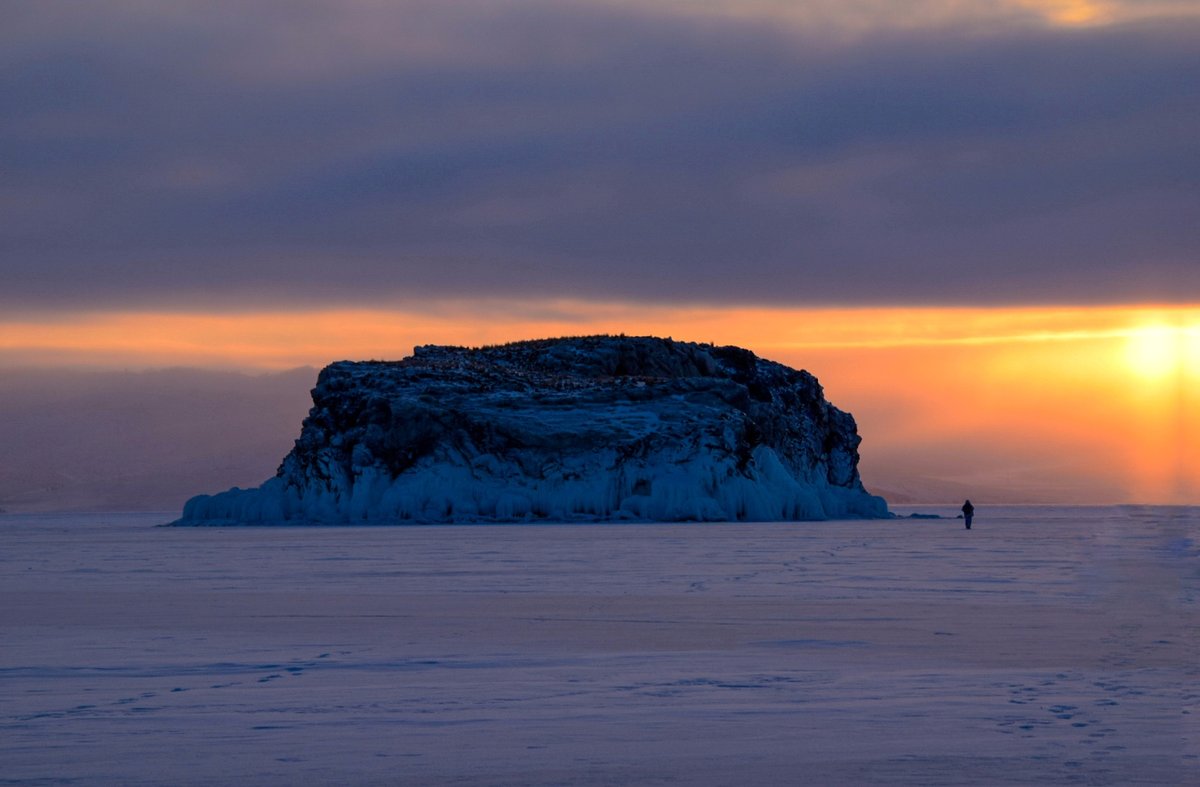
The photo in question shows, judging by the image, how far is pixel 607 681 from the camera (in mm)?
11430

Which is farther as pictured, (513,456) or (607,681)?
(513,456)

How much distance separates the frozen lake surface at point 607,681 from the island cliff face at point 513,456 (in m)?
52.5

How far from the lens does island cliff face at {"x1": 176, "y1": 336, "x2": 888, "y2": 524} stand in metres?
76.7

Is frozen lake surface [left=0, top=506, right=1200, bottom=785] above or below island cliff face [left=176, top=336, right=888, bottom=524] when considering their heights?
below

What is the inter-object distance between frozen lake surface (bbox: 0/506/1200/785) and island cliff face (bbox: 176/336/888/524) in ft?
172

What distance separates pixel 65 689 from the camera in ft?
36.3

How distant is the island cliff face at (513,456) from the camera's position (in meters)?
76.7

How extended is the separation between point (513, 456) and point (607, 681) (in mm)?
66849

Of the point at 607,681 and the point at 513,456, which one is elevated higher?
the point at 513,456

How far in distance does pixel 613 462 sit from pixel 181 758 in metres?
68.6

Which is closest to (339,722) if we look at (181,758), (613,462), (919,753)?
(181,758)

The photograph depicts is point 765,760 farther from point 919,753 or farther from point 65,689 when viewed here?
point 65,689

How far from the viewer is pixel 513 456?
256 feet

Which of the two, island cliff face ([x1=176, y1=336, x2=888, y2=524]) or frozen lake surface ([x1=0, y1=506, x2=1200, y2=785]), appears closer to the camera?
frozen lake surface ([x1=0, y1=506, x2=1200, y2=785])
